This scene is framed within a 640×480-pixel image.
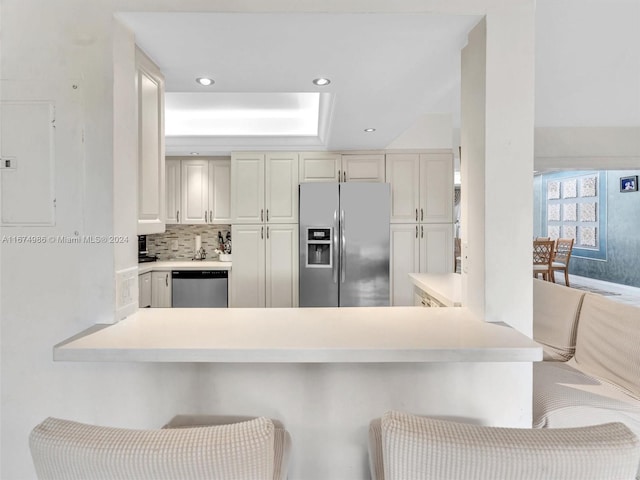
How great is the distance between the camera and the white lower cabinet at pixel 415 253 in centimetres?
405

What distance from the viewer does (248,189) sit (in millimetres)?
4086

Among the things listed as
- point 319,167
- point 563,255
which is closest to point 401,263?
point 319,167

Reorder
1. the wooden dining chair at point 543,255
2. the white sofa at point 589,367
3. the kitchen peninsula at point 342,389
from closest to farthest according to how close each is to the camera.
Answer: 1. the kitchen peninsula at point 342,389
2. the white sofa at point 589,367
3. the wooden dining chair at point 543,255

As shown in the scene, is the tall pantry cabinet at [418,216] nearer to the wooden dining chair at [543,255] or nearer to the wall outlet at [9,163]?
the wooden dining chair at [543,255]

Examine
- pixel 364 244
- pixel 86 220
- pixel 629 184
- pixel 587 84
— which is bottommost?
pixel 364 244

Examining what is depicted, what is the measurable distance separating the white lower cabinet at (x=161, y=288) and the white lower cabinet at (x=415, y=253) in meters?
2.60

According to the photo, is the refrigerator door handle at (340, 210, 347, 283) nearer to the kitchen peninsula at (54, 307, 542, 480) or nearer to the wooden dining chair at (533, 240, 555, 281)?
the kitchen peninsula at (54, 307, 542, 480)

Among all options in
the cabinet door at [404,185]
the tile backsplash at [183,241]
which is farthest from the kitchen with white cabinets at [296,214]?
the tile backsplash at [183,241]

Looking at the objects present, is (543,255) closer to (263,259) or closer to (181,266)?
(263,259)

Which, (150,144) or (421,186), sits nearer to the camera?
(150,144)

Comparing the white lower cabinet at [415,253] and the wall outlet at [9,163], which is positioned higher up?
the wall outlet at [9,163]

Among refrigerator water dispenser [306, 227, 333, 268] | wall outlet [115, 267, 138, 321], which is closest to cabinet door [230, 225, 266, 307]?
refrigerator water dispenser [306, 227, 333, 268]

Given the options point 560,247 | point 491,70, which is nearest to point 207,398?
point 491,70

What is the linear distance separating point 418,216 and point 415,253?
0.43m
